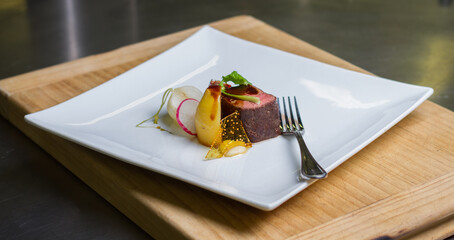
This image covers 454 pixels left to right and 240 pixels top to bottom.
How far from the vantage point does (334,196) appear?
108cm

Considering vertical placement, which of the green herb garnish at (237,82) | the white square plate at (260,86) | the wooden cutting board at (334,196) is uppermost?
the green herb garnish at (237,82)

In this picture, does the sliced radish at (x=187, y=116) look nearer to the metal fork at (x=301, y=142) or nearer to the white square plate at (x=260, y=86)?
the white square plate at (x=260, y=86)

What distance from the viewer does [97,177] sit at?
45.9 inches

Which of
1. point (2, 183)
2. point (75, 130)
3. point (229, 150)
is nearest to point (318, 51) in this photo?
point (229, 150)

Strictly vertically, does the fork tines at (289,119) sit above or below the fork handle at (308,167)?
below

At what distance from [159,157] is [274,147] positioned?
0.24 m

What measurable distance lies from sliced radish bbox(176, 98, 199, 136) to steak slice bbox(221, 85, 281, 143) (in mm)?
69

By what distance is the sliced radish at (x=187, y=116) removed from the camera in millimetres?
1231

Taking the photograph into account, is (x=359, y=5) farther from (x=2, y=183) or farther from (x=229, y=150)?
(x=2, y=183)

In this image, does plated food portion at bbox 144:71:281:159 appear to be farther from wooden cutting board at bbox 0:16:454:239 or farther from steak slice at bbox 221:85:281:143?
wooden cutting board at bbox 0:16:454:239

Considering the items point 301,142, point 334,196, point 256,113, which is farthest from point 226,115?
point 334,196

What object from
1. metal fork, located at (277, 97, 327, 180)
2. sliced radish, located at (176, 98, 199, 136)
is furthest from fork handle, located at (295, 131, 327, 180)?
sliced radish, located at (176, 98, 199, 136)

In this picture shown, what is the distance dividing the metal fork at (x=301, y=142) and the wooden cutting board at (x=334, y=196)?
54mm

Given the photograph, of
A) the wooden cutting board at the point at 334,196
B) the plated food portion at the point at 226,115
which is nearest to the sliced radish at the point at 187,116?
the plated food portion at the point at 226,115
